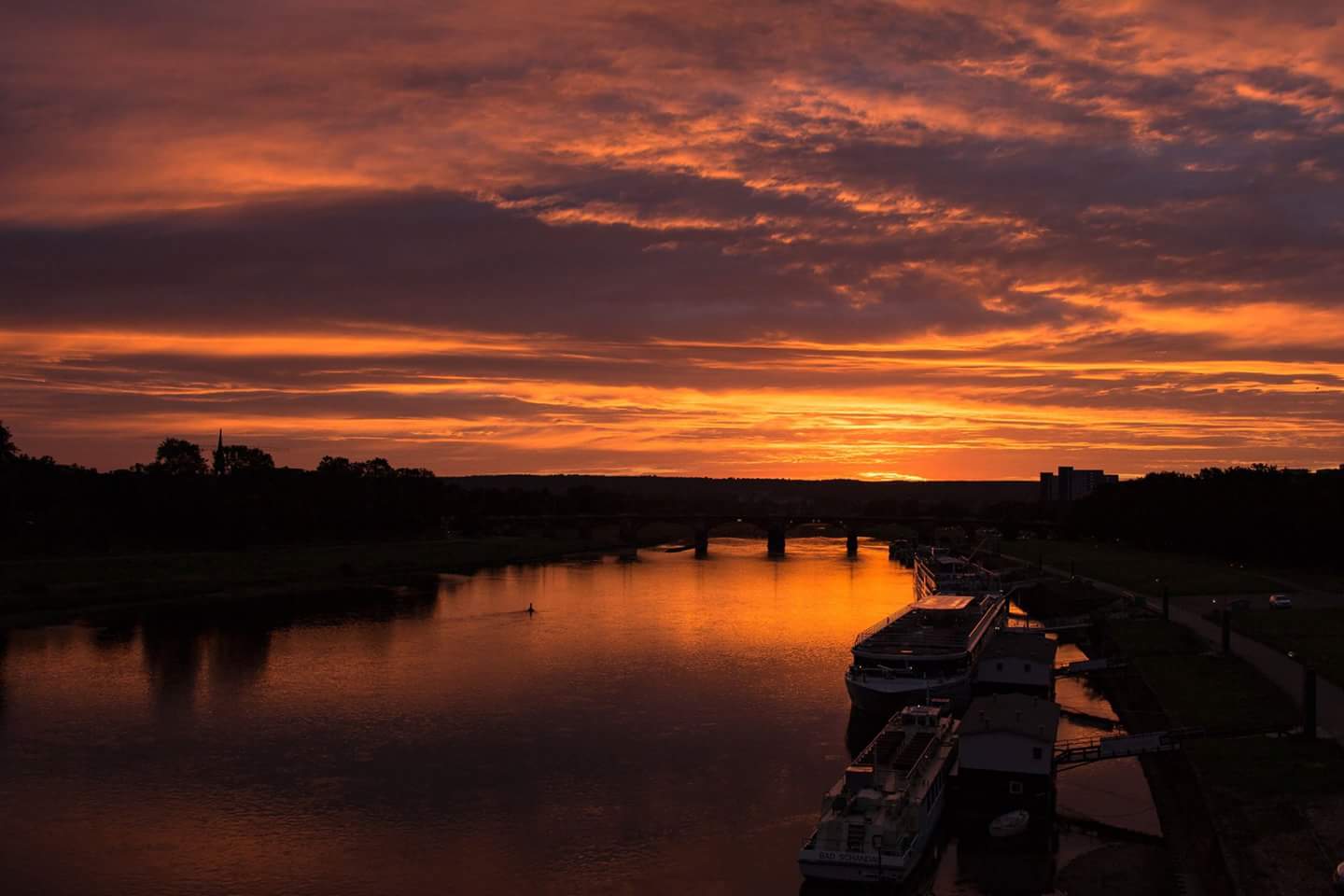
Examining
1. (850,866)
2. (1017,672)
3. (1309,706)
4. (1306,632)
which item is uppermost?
(1306,632)

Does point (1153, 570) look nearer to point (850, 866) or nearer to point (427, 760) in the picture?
point (427, 760)

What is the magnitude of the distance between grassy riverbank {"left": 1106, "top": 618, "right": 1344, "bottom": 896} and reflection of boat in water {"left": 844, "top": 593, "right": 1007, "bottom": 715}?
27.6 feet

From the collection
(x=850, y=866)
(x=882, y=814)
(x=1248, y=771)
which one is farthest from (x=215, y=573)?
(x=1248, y=771)

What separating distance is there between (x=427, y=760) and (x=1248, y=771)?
101ft

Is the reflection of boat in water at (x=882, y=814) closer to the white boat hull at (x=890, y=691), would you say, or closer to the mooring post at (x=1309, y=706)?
the white boat hull at (x=890, y=691)

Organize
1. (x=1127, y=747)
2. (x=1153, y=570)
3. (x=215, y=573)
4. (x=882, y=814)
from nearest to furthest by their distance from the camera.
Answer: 1. (x=882, y=814)
2. (x=1127, y=747)
3. (x=215, y=573)
4. (x=1153, y=570)

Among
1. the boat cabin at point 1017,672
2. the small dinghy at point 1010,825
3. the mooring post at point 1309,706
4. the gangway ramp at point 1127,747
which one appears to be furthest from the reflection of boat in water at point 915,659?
the mooring post at point 1309,706

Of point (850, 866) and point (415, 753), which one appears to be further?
point (415, 753)

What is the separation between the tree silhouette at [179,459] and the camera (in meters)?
163

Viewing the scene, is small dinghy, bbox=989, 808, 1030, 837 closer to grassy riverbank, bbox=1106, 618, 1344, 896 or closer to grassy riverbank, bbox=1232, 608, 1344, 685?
grassy riverbank, bbox=1106, 618, 1344, 896

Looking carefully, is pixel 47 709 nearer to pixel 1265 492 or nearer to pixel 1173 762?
pixel 1173 762

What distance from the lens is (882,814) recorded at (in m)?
35.4

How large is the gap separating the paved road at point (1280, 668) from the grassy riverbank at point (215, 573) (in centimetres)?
8127

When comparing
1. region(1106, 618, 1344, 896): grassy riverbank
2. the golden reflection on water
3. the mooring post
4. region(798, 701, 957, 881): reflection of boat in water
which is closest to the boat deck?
the golden reflection on water
